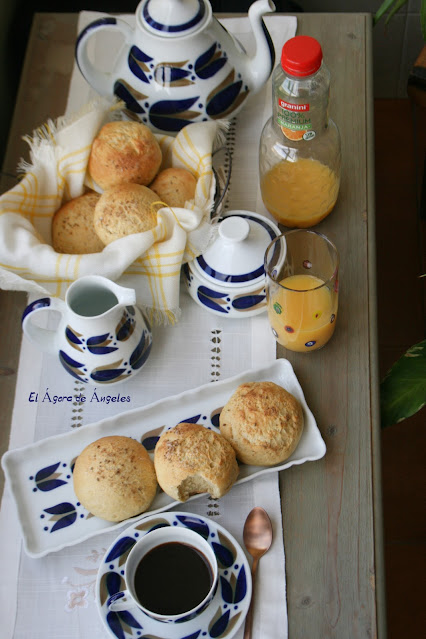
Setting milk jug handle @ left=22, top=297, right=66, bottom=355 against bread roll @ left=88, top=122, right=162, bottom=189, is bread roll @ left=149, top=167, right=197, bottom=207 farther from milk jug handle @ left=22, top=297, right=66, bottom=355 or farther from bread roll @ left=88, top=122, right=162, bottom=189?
milk jug handle @ left=22, top=297, right=66, bottom=355

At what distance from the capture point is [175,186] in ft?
3.18

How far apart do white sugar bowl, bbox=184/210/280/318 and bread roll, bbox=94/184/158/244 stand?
83 mm

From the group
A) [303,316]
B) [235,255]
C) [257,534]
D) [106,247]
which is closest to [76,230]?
[106,247]

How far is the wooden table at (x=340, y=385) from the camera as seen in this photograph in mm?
766

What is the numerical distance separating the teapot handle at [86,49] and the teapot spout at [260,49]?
6.9 inches

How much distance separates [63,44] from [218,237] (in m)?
0.57

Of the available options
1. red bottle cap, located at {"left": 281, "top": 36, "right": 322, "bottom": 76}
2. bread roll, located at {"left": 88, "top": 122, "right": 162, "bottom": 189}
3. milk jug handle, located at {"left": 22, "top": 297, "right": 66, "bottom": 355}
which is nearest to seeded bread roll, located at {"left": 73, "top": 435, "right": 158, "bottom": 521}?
milk jug handle, located at {"left": 22, "top": 297, "right": 66, "bottom": 355}

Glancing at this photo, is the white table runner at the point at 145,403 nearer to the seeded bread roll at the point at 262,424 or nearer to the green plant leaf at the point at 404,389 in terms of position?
the seeded bread roll at the point at 262,424

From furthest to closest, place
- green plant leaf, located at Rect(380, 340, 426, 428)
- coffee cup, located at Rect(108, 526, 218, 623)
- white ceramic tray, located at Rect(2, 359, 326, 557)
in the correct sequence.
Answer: green plant leaf, located at Rect(380, 340, 426, 428) < white ceramic tray, located at Rect(2, 359, 326, 557) < coffee cup, located at Rect(108, 526, 218, 623)

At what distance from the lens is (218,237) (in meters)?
0.90

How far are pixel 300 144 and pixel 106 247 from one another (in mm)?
288

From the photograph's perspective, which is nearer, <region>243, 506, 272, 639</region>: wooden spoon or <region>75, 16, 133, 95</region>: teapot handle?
<region>243, 506, 272, 639</region>: wooden spoon

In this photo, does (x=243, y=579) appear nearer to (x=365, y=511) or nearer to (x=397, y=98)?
(x=365, y=511)

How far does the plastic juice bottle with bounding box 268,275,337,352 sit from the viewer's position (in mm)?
841
